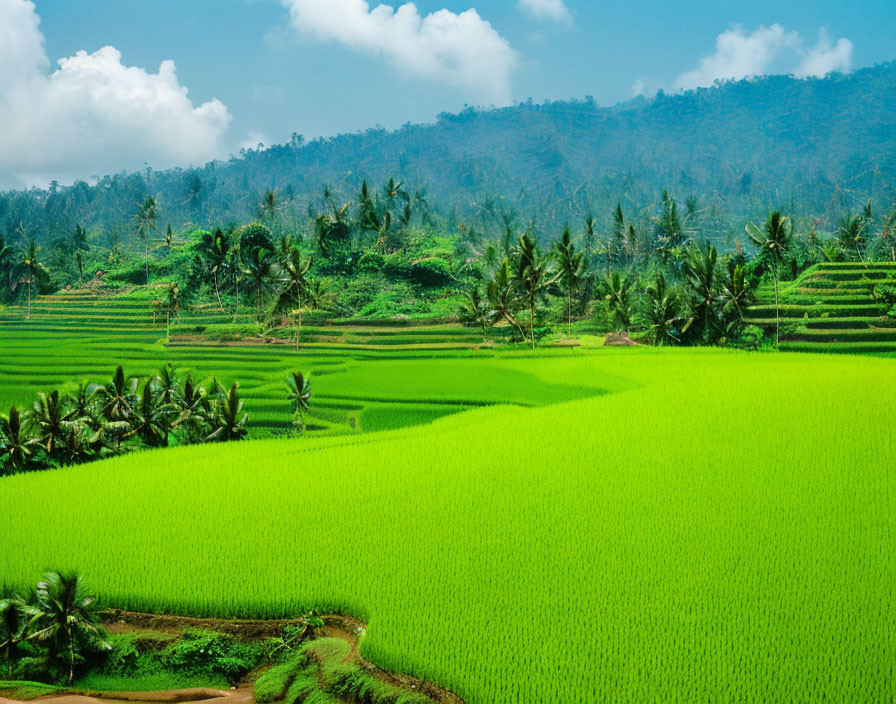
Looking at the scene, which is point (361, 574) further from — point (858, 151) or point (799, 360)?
point (858, 151)

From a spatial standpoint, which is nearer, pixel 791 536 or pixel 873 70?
pixel 791 536

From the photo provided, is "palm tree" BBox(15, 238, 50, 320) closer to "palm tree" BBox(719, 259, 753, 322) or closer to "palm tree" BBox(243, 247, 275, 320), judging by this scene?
"palm tree" BBox(243, 247, 275, 320)

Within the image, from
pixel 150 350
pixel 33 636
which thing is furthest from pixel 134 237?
pixel 33 636

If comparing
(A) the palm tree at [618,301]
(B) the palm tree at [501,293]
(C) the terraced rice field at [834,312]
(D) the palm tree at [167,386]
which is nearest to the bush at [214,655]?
(D) the palm tree at [167,386]

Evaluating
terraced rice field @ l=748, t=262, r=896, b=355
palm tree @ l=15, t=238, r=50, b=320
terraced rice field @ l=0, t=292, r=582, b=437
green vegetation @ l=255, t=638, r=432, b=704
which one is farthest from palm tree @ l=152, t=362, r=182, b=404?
terraced rice field @ l=748, t=262, r=896, b=355

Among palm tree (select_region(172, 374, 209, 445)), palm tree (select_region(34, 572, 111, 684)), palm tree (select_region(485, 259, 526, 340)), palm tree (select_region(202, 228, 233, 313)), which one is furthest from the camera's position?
palm tree (select_region(202, 228, 233, 313))

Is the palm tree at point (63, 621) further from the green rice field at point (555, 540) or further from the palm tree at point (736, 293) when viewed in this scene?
the palm tree at point (736, 293)
